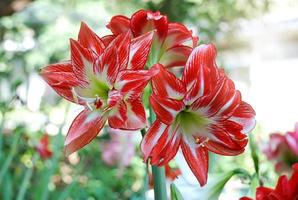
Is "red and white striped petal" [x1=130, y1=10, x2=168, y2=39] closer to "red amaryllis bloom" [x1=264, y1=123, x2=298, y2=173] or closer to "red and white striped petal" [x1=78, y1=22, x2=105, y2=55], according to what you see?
"red and white striped petal" [x1=78, y1=22, x2=105, y2=55]

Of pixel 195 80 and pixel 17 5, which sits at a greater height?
pixel 17 5

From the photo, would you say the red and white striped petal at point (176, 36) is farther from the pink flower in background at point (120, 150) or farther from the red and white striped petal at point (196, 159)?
the pink flower in background at point (120, 150)

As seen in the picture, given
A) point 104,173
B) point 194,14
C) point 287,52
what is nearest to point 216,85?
point 104,173

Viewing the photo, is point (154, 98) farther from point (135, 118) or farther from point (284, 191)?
point (284, 191)

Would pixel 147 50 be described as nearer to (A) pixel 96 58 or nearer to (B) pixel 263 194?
(A) pixel 96 58

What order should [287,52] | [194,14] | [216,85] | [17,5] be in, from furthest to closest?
1. [287,52]
2. [194,14]
3. [17,5]
4. [216,85]

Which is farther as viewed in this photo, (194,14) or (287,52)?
(287,52)

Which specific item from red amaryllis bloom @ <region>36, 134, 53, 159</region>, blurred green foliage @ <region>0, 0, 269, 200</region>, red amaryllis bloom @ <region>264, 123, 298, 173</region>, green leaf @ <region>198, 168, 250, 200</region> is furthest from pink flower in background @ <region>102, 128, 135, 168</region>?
green leaf @ <region>198, 168, 250, 200</region>
